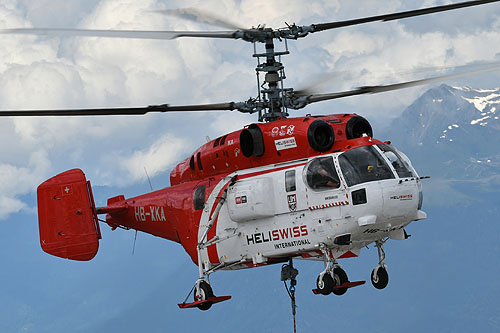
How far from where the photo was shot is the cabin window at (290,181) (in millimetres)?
24531

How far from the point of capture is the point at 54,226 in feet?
95.6

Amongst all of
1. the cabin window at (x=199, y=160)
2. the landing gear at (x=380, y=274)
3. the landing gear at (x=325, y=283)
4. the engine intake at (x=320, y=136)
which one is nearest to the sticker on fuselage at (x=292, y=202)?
the engine intake at (x=320, y=136)

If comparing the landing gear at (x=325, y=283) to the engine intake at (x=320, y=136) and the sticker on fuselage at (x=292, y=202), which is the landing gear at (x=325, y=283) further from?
the engine intake at (x=320, y=136)

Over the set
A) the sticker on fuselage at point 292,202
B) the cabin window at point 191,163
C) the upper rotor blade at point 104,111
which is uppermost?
the upper rotor blade at point 104,111

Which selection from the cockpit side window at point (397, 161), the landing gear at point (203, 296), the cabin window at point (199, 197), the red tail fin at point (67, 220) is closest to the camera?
the cockpit side window at point (397, 161)

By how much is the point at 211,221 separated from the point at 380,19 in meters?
7.96

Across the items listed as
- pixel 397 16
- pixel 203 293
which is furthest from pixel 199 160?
pixel 397 16

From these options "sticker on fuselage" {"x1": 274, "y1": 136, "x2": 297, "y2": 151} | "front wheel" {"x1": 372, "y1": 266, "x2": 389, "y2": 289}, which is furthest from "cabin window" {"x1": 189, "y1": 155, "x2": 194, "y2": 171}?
"front wheel" {"x1": 372, "y1": 266, "x2": 389, "y2": 289}

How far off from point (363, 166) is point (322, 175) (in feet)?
Answer: 3.79

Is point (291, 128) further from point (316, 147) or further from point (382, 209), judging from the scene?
point (382, 209)

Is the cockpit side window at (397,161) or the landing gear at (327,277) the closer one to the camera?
the cockpit side window at (397,161)

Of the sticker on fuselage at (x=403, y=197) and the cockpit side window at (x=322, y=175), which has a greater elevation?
the cockpit side window at (x=322, y=175)

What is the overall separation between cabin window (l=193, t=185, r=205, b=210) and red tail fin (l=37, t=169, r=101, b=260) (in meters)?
3.65

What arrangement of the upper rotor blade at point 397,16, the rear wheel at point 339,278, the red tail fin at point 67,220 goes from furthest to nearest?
the red tail fin at point 67,220, the rear wheel at point 339,278, the upper rotor blade at point 397,16
